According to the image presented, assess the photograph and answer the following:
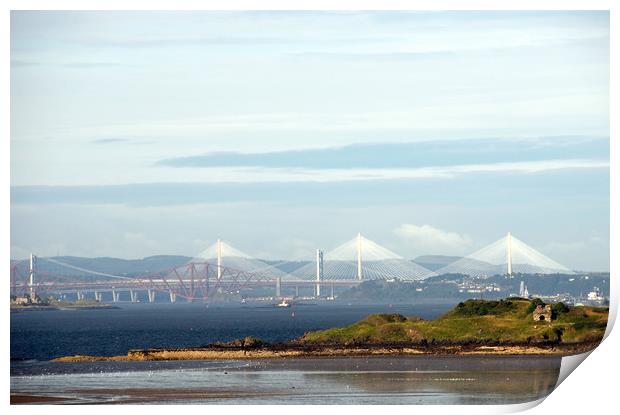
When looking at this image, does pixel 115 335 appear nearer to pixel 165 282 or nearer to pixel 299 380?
pixel 165 282

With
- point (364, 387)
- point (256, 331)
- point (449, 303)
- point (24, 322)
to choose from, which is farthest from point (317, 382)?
point (449, 303)

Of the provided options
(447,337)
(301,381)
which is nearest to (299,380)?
(301,381)

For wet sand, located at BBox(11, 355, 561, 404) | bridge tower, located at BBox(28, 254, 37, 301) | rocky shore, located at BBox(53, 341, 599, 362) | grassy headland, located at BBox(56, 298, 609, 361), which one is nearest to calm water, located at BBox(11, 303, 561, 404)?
wet sand, located at BBox(11, 355, 561, 404)

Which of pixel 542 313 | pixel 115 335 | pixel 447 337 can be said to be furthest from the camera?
pixel 115 335

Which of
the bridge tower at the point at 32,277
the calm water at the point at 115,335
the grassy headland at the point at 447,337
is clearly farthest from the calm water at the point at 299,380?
the bridge tower at the point at 32,277

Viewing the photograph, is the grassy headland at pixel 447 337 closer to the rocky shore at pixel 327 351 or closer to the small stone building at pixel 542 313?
the rocky shore at pixel 327 351

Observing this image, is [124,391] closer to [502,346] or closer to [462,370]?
[462,370]
